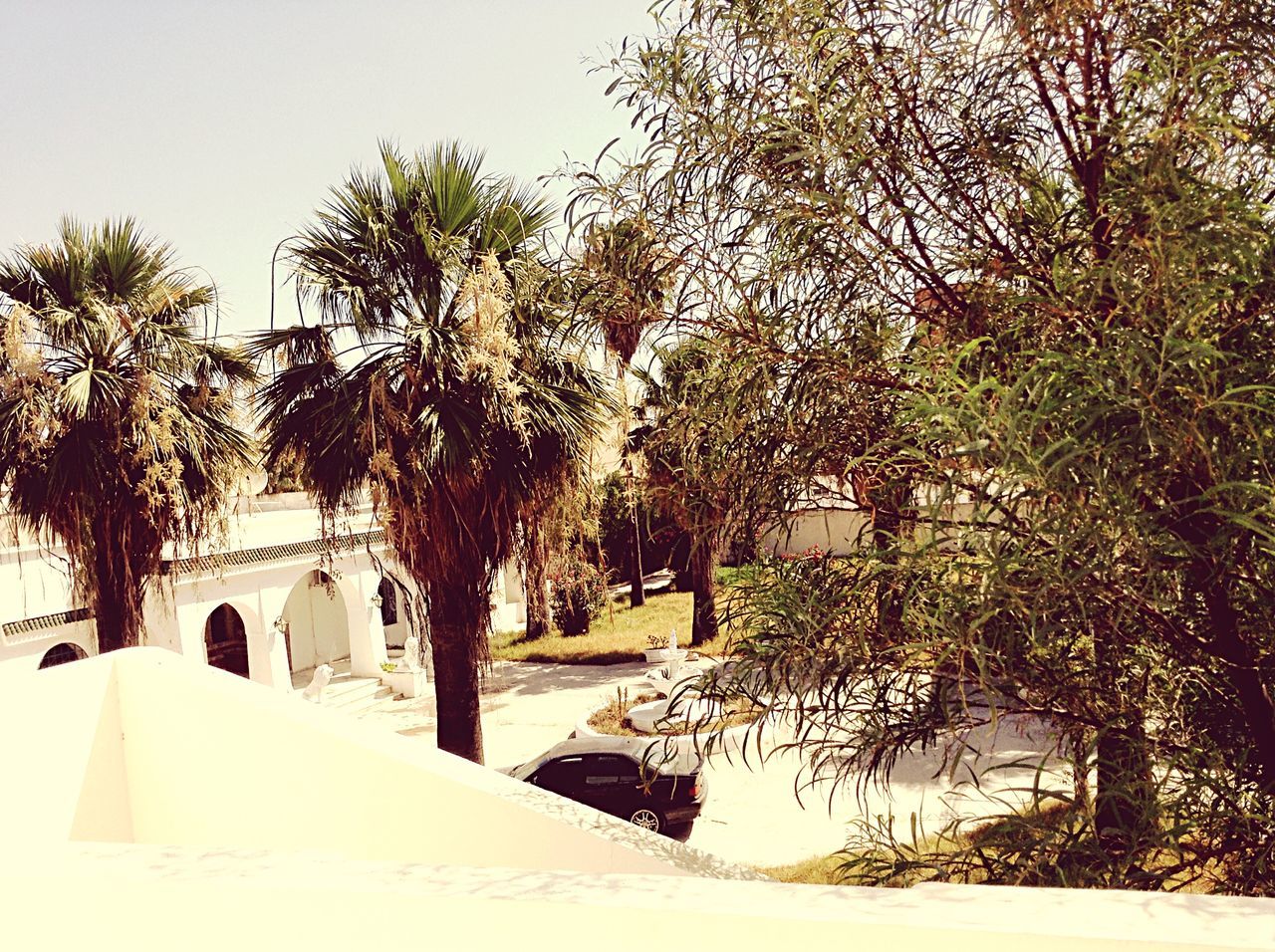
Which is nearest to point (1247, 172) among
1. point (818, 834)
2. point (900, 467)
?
point (900, 467)

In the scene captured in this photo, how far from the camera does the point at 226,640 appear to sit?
2186cm

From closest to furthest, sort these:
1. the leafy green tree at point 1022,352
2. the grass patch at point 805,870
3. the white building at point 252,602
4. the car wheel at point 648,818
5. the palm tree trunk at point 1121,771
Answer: the leafy green tree at point 1022,352, the palm tree trunk at point 1121,771, the grass patch at point 805,870, the car wheel at point 648,818, the white building at point 252,602

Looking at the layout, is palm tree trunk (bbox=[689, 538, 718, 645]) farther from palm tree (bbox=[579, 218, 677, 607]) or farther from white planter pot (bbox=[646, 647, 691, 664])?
palm tree (bbox=[579, 218, 677, 607])

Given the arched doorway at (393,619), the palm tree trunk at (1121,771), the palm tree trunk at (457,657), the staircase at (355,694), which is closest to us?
the palm tree trunk at (1121,771)

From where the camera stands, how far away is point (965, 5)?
14.1ft

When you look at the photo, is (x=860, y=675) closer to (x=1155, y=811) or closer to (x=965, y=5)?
(x=1155, y=811)

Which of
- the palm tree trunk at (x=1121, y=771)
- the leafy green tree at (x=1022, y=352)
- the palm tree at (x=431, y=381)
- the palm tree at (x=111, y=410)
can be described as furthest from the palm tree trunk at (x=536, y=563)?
the palm tree trunk at (x=1121, y=771)

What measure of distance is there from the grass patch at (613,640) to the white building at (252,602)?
1.91 metres

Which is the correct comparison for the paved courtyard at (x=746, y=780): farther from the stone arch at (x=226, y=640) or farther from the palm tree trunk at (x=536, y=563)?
the stone arch at (x=226, y=640)

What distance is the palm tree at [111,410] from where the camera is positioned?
1037 centimetres

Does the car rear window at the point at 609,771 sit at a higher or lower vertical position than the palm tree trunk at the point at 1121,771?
lower

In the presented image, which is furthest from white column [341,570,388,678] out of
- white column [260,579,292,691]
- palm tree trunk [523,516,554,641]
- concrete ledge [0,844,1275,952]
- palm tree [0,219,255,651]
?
concrete ledge [0,844,1275,952]

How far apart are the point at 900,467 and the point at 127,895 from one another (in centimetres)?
319

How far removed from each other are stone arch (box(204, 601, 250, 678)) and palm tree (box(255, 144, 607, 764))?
45.1ft
